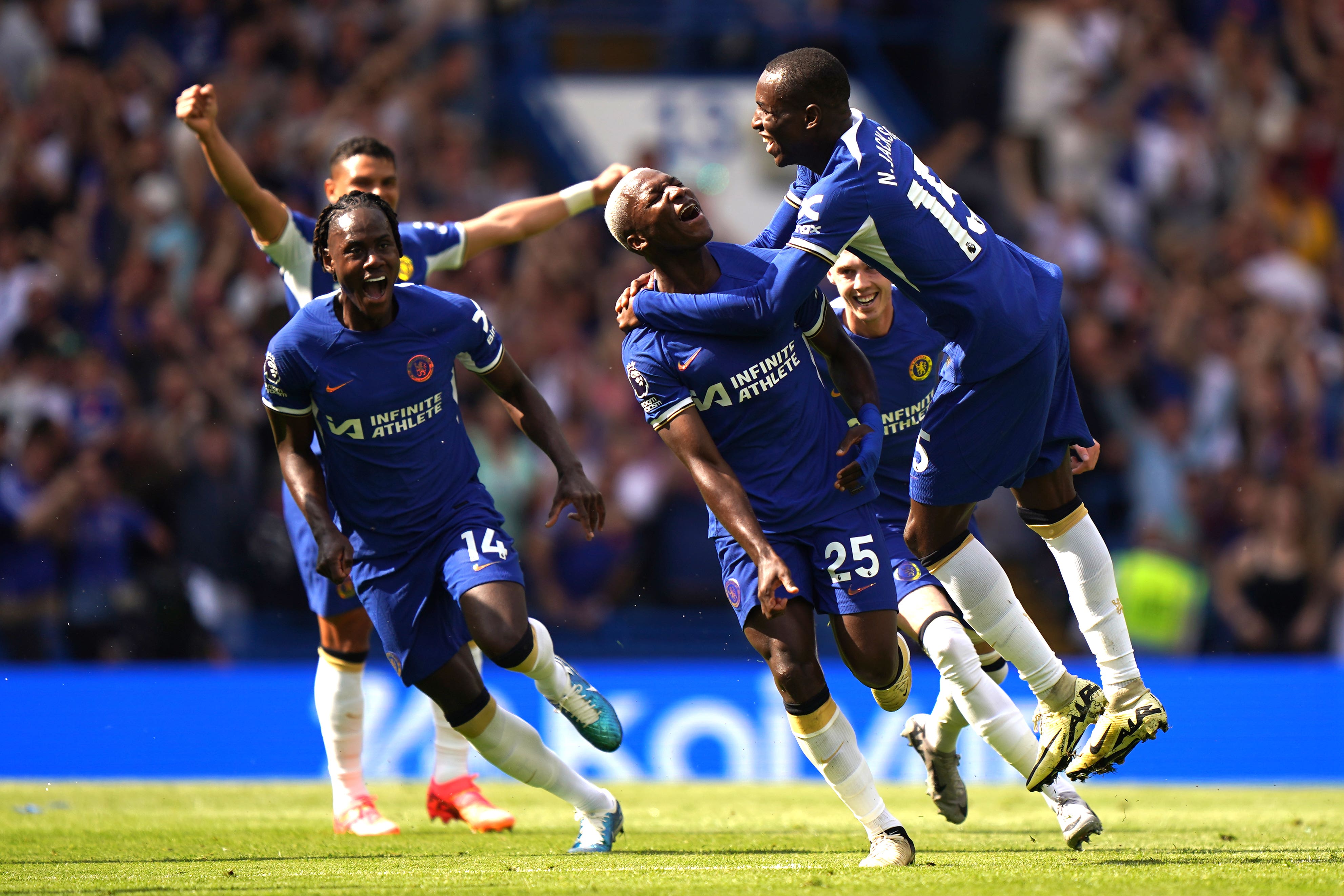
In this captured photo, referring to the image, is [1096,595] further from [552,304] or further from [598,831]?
[552,304]

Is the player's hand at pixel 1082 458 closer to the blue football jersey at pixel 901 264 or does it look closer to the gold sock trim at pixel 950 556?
the gold sock trim at pixel 950 556

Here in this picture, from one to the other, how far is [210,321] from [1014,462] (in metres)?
8.71

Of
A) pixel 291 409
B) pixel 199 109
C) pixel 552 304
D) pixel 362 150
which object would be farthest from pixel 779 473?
pixel 552 304

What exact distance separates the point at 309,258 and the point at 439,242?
0.64m

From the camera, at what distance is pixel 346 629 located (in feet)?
26.1

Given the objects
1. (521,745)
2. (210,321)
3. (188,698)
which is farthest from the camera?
(210,321)

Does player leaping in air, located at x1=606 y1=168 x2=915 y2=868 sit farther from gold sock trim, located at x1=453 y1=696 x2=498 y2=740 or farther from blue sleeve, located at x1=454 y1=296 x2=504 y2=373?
gold sock trim, located at x1=453 y1=696 x2=498 y2=740

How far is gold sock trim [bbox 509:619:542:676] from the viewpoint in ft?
21.8

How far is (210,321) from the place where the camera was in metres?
13.1

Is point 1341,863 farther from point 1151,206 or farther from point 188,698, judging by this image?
point 1151,206

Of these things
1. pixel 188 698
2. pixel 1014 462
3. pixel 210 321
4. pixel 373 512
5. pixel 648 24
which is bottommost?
pixel 188 698

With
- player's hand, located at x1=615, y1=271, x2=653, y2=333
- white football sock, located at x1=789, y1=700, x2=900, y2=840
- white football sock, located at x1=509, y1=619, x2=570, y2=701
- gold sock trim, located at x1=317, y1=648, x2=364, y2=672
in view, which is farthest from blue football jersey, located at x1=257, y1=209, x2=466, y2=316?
white football sock, located at x1=789, y1=700, x2=900, y2=840

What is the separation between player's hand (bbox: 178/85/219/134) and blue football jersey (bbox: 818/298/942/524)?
310 cm

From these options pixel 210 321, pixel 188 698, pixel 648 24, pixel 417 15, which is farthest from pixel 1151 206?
pixel 188 698
